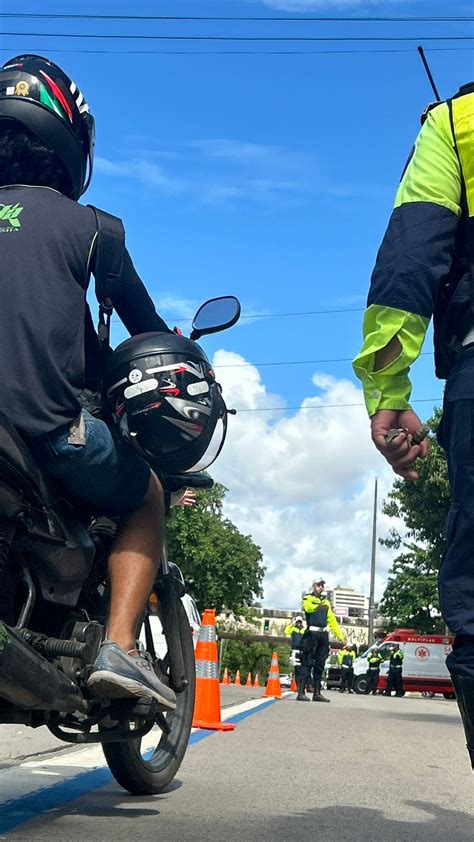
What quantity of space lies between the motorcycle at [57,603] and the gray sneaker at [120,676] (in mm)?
47

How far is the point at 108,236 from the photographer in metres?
3.56

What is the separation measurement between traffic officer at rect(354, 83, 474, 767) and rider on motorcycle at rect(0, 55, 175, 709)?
3.23ft

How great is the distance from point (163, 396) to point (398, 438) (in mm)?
978

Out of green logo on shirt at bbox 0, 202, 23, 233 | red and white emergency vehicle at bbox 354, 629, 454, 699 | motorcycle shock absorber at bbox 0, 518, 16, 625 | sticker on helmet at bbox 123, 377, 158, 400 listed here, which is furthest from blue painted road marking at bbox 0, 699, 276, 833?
red and white emergency vehicle at bbox 354, 629, 454, 699

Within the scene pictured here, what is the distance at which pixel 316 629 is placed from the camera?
17766mm

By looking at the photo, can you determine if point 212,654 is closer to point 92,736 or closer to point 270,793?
point 270,793

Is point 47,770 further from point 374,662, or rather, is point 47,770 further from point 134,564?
point 374,662

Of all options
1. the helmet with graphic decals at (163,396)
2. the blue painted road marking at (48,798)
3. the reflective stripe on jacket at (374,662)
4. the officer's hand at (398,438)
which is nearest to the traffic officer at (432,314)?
the officer's hand at (398,438)

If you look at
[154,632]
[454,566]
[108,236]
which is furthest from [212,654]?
[454,566]

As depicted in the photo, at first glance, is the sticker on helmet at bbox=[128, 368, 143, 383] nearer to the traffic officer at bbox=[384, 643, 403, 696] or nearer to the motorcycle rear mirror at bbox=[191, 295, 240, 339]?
the motorcycle rear mirror at bbox=[191, 295, 240, 339]

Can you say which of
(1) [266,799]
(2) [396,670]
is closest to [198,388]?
(1) [266,799]

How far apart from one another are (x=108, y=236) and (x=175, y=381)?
52 cm

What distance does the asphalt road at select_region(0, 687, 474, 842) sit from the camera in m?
3.68

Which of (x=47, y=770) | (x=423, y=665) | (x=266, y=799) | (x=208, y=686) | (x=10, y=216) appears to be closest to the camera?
(x=10, y=216)
